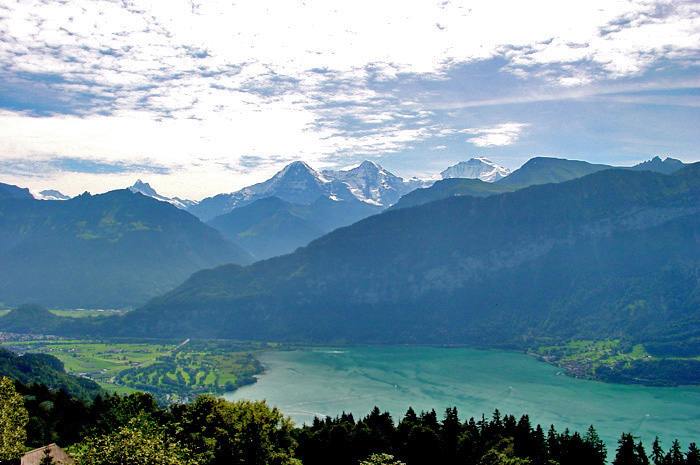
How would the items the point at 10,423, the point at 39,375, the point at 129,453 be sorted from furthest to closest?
the point at 39,375 < the point at 10,423 < the point at 129,453

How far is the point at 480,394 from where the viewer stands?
5079 inches

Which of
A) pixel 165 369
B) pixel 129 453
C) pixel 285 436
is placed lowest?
pixel 165 369

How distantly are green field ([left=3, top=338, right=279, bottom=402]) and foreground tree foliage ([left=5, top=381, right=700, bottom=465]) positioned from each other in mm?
63365

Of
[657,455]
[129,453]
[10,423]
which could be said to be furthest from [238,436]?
[657,455]

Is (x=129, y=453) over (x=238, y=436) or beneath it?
over

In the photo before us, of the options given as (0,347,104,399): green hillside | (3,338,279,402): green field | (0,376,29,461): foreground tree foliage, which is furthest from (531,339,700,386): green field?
(0,376,29,461): foreground tree foliage

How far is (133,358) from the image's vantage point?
185 meters

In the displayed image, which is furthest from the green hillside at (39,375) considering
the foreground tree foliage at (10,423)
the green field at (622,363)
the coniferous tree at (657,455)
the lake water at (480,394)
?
the green field at (622,363)

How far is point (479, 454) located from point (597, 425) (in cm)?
5571

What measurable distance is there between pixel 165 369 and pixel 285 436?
120 m

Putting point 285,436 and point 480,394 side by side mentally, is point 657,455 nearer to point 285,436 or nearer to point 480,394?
point 285,436

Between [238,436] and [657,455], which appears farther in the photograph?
[657,455]

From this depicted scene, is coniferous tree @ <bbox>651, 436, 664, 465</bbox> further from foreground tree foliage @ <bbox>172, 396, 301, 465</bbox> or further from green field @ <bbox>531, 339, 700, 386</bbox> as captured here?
green field @ <bbox>531, 339, 700, 386</bbox>

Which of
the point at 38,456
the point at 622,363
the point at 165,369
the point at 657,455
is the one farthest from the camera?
the point at 165,369
